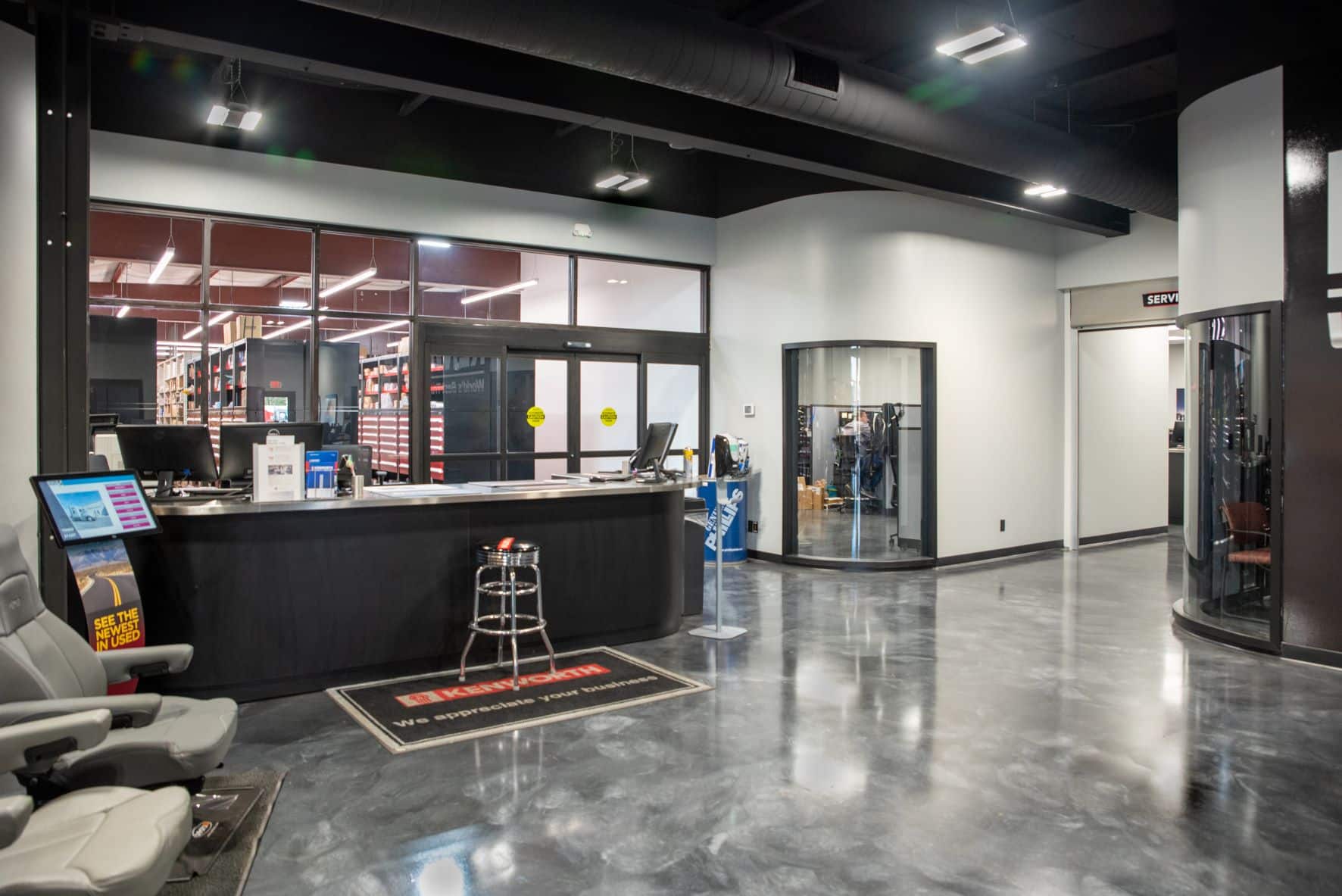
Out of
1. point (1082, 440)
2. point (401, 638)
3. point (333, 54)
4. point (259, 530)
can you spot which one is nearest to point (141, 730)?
point (259, 530)

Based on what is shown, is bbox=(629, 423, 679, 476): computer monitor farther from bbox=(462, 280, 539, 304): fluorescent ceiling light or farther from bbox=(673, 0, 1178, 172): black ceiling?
bbox=(462, 280, 539, 304): fluorescent ceiling light

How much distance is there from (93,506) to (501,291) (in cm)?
527

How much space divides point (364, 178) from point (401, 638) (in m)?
4.47

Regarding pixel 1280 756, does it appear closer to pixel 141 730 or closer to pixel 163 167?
pixel 141 730

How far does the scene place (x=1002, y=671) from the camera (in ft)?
17.4

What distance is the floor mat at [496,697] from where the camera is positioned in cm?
425

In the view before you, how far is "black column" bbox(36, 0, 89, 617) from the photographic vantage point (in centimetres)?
420

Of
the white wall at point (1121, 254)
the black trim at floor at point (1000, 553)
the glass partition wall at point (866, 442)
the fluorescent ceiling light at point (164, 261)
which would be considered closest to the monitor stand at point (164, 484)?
the fluorescent ceiling light at point (164, 261)

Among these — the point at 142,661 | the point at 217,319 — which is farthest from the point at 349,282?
the point at 142,661

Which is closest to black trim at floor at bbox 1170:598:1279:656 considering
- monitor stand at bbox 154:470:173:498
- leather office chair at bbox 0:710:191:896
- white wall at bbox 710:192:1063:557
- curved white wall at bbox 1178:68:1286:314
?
curved white wall at bbox 1178:68:1286:314

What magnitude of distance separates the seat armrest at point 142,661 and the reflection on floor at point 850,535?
21.7 ft

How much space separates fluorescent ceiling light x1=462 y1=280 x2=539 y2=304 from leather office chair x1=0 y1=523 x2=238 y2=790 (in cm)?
559

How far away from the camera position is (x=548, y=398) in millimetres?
8891

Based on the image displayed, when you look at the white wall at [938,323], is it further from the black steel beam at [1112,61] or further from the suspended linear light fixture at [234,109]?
the suspended linear light fixture at [234,109]
